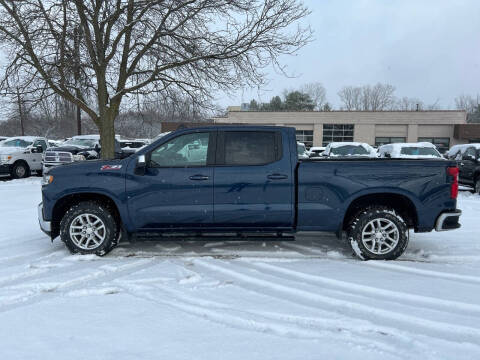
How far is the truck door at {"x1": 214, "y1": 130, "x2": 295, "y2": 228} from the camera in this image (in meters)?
4.61

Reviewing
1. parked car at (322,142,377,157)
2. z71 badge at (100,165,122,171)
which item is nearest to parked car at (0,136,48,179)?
z71 badge at (100,165,122,171)

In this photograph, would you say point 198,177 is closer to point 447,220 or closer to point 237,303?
point 237,303

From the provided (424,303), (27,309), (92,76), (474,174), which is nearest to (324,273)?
(424,303)

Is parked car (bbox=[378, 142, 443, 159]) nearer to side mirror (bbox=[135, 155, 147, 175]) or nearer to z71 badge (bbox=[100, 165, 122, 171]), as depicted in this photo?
side mirror (bbox=[135, 155, 147, 175])

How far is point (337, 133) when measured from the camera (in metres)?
43.2

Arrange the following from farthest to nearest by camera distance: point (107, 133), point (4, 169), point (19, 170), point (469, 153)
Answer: point (19, 170) < point (4, 169) < point (107, 133) < point (469, 153)

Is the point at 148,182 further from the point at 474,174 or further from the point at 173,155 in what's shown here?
the point at 474,174

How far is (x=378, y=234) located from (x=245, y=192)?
183cm

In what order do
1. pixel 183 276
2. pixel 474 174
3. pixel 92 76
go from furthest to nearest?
pixel 92 76 → pixel 474 174 → pixel 183 276

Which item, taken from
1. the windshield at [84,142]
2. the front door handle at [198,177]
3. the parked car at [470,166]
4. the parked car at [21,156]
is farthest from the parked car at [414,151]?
the parked car at [21,156]

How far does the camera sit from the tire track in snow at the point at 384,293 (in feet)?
10.9

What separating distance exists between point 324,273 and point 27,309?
312 cm

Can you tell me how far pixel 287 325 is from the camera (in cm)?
299

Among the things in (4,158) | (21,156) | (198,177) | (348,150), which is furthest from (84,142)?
(198,177)
